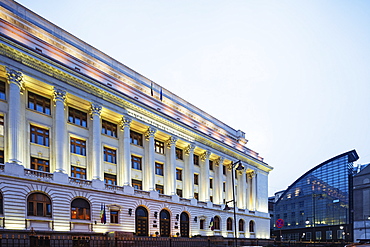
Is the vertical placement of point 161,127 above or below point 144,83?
below

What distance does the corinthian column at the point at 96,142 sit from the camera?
37062 millimetres

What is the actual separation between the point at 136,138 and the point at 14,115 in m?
17.6

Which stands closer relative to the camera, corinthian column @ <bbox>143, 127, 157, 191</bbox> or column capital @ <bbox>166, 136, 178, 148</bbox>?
corinthian column @ <bbox>143, 127, 157, 191</bbox>

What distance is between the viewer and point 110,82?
41281 millimetres

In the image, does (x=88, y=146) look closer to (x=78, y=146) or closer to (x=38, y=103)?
(x=78, y=146)

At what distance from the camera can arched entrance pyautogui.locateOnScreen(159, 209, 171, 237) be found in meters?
44.7

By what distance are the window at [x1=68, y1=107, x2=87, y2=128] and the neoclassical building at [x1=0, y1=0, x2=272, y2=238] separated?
120 mm

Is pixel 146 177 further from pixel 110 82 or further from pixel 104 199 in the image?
pixel 110 82

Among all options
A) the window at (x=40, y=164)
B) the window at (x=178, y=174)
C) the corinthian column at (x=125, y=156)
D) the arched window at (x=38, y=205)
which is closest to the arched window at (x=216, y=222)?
the window at (x=178, y=174)

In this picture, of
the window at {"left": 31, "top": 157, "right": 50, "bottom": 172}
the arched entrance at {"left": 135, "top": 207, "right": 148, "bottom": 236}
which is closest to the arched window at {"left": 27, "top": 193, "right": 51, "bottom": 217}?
the window at {"left": 31, "top": 157, "right": 50, "bottom": 172}

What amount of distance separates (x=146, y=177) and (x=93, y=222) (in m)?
10.4

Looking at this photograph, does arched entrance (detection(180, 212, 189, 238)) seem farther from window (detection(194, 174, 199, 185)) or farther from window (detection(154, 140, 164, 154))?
window (detection(154, 140, 164, 154))

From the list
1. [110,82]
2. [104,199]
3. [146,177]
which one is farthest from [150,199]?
[110,82]

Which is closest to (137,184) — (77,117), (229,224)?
(77,117)
